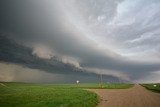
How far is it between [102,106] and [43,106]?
9.64 metres

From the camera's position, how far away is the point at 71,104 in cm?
3139

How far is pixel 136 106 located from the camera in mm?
33219

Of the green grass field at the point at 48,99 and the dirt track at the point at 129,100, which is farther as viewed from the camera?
the dirt track at the point at 129,100

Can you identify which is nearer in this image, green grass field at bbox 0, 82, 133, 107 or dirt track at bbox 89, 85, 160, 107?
green grass field at bbox 0, 82, 133, 107

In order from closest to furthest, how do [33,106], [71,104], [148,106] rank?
[33,106] < [71,104] < [148,106]

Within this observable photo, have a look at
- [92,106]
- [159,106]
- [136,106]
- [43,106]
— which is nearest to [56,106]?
[43,106]

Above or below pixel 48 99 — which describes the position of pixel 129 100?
above

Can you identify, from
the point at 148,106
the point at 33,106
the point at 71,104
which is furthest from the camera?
the point at 148,106

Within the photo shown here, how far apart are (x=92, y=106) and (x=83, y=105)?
252 cm

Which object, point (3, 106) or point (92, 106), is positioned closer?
point (3, 106)

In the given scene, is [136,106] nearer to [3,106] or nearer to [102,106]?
[102,106]

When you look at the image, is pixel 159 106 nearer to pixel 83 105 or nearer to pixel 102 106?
pixel 102 106

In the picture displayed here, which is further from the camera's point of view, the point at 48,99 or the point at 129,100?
the point at 129,100

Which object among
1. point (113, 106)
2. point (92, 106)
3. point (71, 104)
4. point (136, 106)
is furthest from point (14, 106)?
point (136, 106)
